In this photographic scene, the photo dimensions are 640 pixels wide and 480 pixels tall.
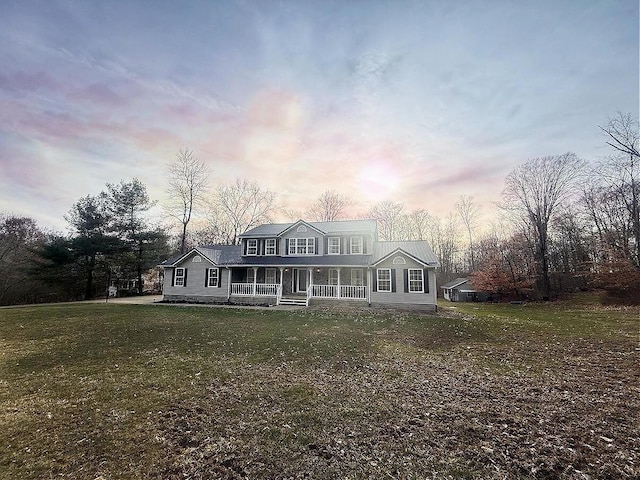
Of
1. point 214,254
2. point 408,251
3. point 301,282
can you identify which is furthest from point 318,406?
→ point 214,254

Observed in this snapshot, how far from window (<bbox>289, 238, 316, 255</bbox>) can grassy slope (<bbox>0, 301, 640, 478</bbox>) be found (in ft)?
39.5

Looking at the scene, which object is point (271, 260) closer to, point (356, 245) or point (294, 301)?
point (294, 301)

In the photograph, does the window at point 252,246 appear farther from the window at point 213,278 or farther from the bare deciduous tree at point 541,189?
the bare deciduous tree at point 541,189

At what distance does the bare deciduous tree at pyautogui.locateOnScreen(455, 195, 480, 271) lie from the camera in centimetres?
4019

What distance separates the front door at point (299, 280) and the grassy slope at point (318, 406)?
11.3 metres

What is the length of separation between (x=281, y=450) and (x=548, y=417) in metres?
4.33

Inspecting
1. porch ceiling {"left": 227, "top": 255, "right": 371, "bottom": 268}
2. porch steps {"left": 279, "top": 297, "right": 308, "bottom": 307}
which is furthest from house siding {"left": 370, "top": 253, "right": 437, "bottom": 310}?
porch steps {"left": 279, "top": 297, "right": 308, "bottom": 307}

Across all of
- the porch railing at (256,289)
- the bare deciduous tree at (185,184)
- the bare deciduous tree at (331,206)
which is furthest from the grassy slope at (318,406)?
the bare deciduous tree at (331,206)

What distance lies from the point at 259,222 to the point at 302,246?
15459 millimetres

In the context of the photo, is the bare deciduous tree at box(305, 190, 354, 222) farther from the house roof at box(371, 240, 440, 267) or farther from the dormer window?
the dormer window

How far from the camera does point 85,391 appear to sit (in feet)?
19.3

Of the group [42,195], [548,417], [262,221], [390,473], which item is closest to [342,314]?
[548,417]

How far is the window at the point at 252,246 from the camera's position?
23.5 metres

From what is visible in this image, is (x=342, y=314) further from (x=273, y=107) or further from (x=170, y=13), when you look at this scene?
(x=170, y=13)
